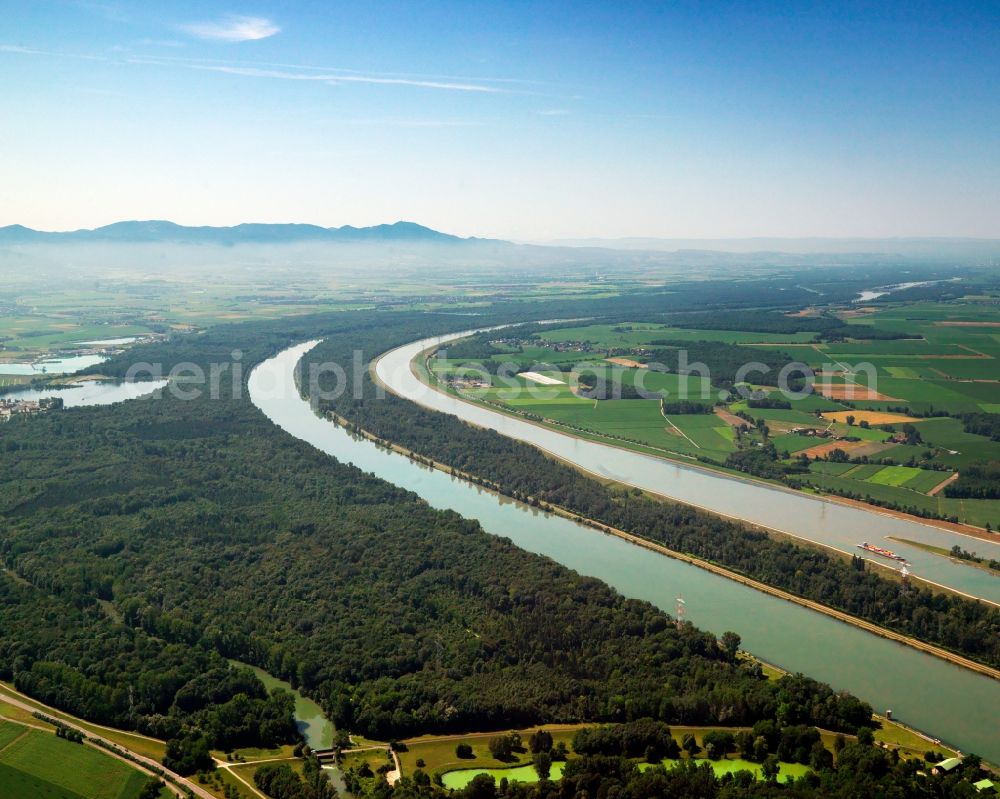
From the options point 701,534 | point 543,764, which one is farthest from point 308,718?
point 701,534

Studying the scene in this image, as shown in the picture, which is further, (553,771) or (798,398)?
(798,398)

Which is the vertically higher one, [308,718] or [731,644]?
[731,644]

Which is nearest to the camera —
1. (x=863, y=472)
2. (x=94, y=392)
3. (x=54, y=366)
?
(x=863, y=472)

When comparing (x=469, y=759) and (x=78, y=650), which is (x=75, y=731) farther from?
(x=469, y=759)

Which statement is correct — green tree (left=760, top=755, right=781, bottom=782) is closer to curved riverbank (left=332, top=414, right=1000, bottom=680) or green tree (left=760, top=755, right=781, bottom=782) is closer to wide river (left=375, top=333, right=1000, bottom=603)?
curved riverbank (left=332, top=414, right=1000, bottom=680)

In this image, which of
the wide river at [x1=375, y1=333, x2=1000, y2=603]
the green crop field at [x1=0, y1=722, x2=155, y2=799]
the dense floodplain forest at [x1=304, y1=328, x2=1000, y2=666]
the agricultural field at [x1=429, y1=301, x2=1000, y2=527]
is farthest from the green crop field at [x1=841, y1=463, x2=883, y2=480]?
the green crop field at [x1=0, y1=722, x2=155, y2=799]

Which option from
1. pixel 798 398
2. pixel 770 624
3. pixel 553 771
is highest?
pixel 798 398

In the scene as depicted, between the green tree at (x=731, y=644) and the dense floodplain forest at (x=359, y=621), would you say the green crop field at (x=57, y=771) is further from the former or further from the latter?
the green tree at (x=731, y=644)

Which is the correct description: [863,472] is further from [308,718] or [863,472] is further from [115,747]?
[115,747]
